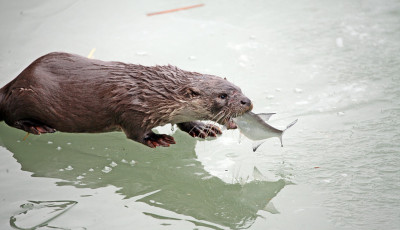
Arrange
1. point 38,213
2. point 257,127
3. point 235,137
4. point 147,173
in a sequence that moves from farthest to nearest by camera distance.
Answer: point 235,137 → point 147,173 → point 257,127 → point 38,213

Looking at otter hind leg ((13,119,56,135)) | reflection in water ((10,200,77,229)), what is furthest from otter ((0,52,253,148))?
reflection in water ((10,200,77,229))

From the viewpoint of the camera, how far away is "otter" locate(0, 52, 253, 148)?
3670mm

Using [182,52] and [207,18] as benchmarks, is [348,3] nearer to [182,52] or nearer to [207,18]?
[207,18]

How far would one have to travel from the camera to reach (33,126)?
3.85m

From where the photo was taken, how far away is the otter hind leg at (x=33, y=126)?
12.5ft

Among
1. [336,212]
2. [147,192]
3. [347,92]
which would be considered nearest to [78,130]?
[147,192]

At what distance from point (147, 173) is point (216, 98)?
676 mm

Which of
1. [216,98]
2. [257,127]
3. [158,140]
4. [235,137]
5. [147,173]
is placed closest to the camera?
[257,127]

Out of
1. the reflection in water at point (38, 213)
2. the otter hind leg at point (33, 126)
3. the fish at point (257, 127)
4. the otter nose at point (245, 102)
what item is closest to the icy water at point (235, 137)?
the reflection in water at point (38, 213)

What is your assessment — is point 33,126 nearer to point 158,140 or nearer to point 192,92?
point 158,140

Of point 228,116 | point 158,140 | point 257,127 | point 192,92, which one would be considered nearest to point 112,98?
point 158,140

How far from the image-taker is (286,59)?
16.3ft

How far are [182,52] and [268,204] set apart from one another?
2300 mm

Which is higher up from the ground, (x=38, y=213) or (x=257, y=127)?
(x=257, y=127)
